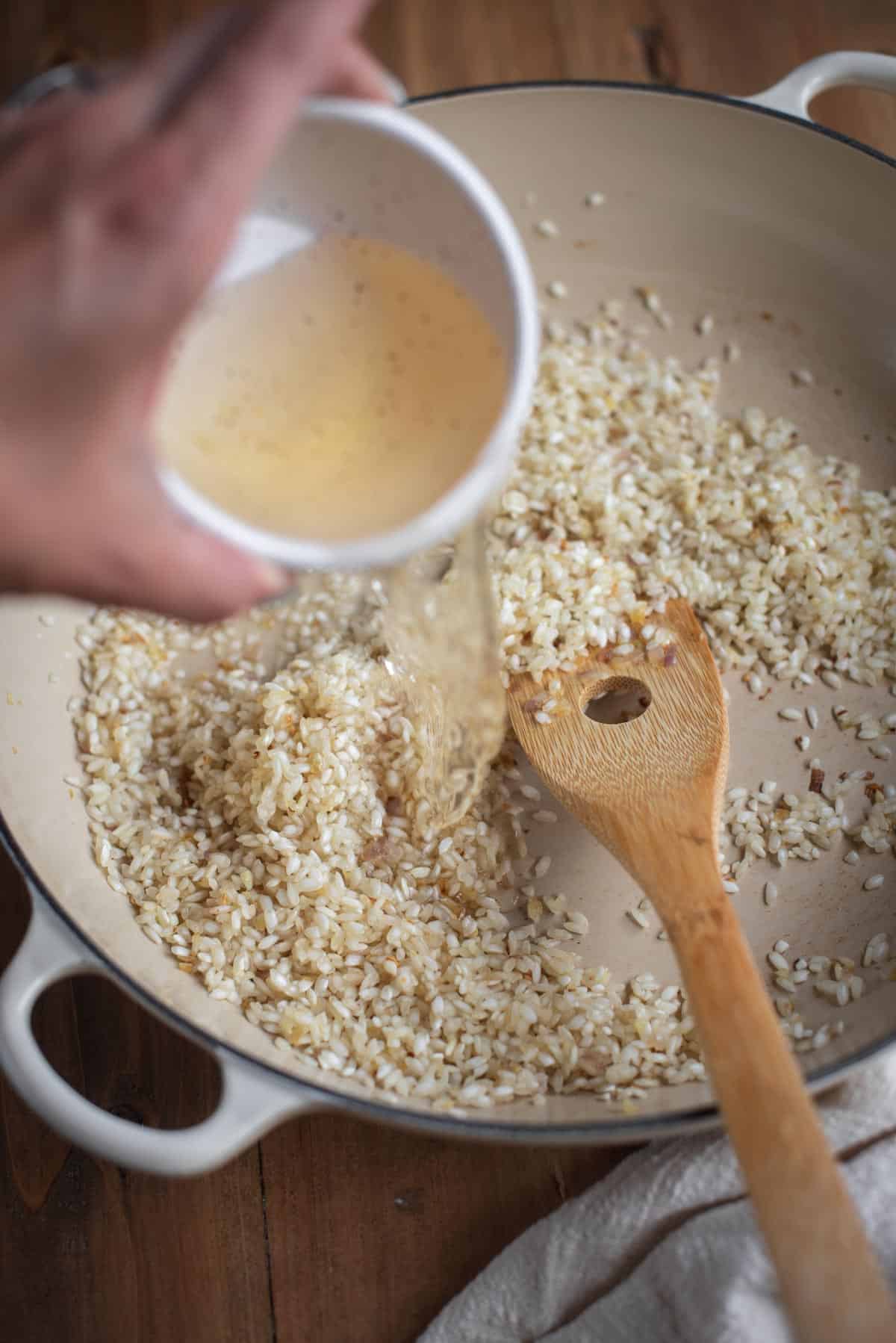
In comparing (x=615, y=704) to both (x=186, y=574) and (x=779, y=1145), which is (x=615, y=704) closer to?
(x=779, y=1145)

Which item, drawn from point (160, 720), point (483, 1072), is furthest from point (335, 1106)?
point (160, 720)

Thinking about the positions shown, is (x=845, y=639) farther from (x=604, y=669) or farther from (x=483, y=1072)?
(x=483, y=1072)

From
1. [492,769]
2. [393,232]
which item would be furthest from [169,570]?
[492,769]

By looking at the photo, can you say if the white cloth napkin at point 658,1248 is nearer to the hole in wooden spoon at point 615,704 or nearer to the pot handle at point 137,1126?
the pot handle at point 137,1126

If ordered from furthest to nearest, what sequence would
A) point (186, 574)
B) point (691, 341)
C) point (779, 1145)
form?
point (691, 341), point (779, 1145), point (186, 574)

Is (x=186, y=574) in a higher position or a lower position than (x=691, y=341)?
higher

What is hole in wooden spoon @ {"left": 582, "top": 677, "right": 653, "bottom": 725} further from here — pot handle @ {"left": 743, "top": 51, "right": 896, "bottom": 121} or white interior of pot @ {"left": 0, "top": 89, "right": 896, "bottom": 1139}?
pot handle @ {"left": 743, "top": 51, "right": 896, "bottom": 121}

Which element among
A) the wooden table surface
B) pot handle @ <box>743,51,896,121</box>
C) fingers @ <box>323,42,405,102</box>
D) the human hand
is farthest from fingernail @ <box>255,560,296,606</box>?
pot handle @ <box>743,51,896,121</box>
